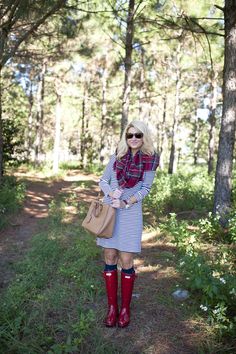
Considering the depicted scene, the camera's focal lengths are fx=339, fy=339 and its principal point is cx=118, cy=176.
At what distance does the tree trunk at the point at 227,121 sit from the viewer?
6.40 m

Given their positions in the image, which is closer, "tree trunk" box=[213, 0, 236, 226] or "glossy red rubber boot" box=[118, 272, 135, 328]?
"glossy red rubber boot" box=[118, 272, 135, 328]

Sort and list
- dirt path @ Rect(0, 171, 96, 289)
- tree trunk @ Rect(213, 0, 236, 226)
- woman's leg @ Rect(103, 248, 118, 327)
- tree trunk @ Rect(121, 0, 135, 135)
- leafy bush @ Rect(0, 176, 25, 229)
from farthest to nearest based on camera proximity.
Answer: tree trunk @ Rect(121, 0, 135, 135) < leafy bush @ Rect(0, 176, 25, 229) < tree trunk @ Rect(213, 0, 236, 226) < dirt path @ Rect(0, 171, 96, 289) < woman's leg @ Rect(103, 248, 118, 327)

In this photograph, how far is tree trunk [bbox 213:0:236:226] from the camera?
21.0 feet

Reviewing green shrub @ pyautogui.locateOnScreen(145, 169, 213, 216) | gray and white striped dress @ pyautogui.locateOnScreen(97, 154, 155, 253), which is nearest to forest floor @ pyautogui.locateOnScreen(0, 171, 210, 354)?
gray and white striped dress @ pyautogui.locateOnScreen(97, 154, 155, 253)

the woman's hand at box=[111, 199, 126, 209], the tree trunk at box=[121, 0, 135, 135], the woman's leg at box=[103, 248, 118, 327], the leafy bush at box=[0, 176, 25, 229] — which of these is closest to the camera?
the woman's hand at box=[111, 199, 126, 209]

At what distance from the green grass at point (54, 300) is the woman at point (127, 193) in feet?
1.42

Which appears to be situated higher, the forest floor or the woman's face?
the woman's face

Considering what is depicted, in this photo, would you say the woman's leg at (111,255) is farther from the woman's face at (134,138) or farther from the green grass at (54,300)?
the woman's face at (134,138)

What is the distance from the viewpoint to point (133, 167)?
3.61 m

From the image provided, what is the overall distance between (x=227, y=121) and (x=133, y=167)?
3.62 metres

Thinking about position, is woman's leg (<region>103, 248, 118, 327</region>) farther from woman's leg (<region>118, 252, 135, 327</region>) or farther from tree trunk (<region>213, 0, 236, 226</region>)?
tree trunk (<region>213, 0, 236, 226</region>)

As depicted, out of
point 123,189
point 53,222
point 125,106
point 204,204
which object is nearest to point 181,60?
point 125,106

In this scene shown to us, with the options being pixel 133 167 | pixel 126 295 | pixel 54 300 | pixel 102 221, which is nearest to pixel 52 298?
pixel 54 300

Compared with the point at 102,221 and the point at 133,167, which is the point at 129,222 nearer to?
the point at 102,221
